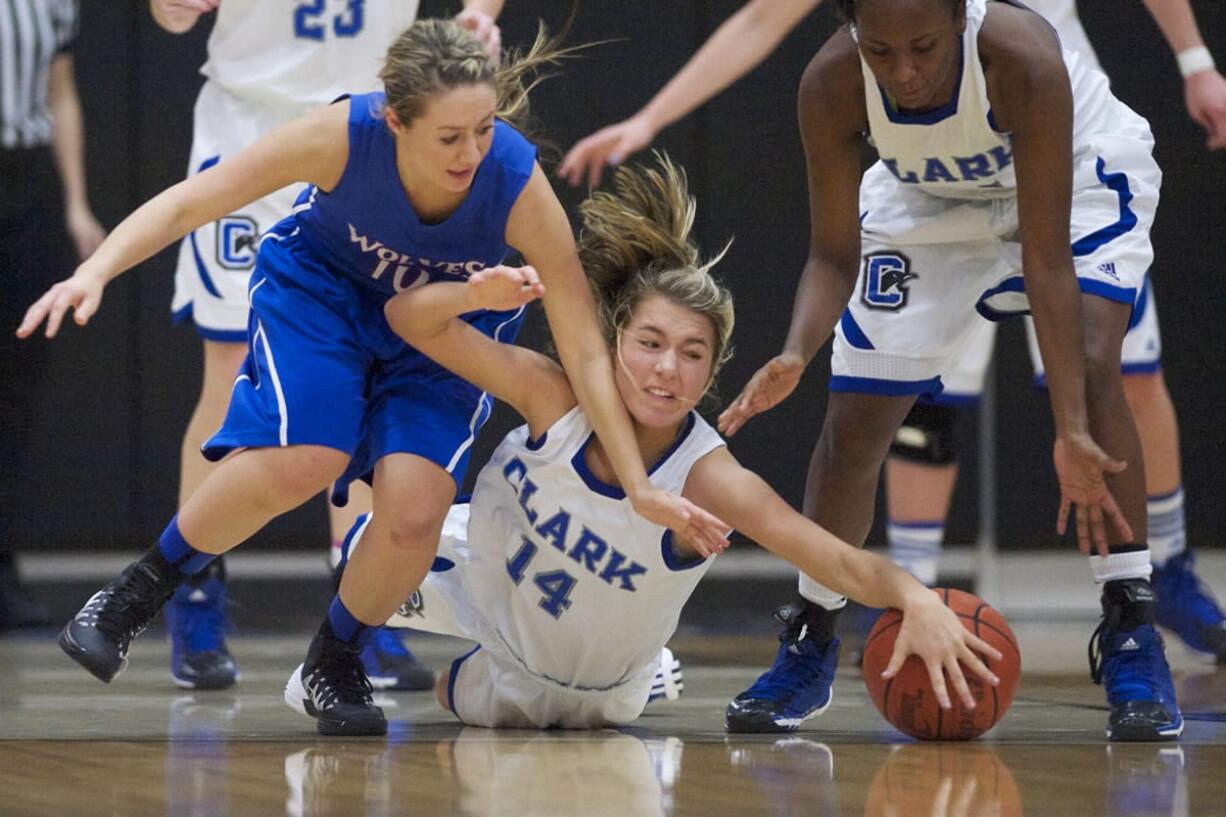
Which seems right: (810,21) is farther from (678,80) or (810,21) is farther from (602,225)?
(602,225)

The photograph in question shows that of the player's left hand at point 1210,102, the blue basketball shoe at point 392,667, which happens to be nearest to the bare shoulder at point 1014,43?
the player's left hand at point 1210,102

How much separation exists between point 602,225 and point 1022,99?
2.50 feet

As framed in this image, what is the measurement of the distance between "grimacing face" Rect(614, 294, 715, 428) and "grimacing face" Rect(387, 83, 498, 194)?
0.38m

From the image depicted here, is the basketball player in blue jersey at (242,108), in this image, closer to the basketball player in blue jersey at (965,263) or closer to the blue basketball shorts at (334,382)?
the blue basketball shorts at (334,382)

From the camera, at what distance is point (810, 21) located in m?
5.83

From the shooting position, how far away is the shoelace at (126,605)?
10.1 feet

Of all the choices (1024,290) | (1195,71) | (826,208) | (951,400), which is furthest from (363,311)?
(1195,71)

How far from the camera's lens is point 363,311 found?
3189mm

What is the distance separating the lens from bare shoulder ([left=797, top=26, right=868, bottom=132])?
10.3 feet

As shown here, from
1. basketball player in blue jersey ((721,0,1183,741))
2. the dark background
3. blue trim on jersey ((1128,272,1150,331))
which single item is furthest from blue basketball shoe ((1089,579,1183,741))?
the dark background

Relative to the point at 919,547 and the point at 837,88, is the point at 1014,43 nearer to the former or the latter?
the point at 837,88

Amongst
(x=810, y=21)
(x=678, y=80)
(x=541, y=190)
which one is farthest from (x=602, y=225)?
(x=810, y=21)

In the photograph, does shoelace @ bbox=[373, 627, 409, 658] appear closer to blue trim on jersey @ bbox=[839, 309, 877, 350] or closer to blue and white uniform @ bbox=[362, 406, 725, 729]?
blue and white uniform @ bbox=[362, 406, 725, 729]

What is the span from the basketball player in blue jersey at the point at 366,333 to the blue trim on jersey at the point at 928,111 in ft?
1.88
